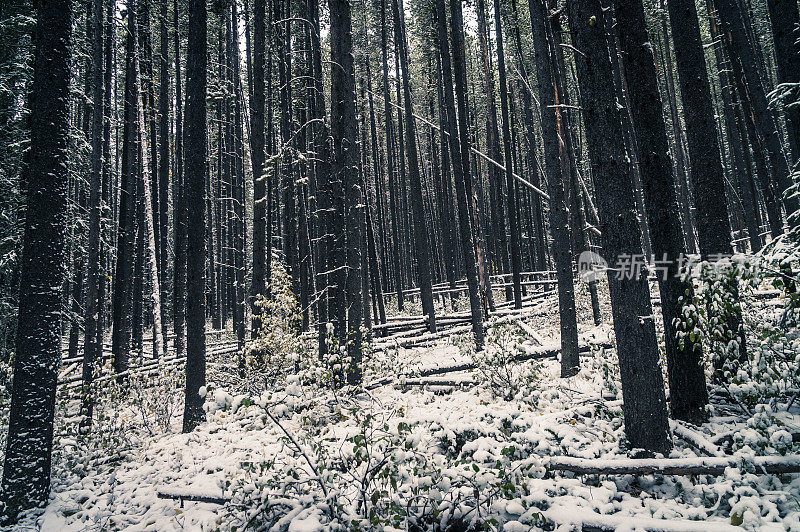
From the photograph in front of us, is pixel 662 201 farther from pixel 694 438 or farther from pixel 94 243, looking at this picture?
pixel 94 243

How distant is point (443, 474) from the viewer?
368cm

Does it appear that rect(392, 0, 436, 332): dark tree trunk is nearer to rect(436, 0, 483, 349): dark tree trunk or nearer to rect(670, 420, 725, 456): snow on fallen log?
rect(436, 0, 483, 349): dark tree trunk

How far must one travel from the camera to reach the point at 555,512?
3.34 m

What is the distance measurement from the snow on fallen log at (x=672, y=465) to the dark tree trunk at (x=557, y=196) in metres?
4.03

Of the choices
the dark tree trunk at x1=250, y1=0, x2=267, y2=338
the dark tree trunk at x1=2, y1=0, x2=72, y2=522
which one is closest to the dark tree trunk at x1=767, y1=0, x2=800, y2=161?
the dark tree trunk at x1=2, y1=0, x2=72, y2=522

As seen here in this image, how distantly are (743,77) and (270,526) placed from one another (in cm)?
1807

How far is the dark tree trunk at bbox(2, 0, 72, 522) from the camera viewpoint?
486 centimetres

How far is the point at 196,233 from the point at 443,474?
20.1ft

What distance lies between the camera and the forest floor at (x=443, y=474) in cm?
339

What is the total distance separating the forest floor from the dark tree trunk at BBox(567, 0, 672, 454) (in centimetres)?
40

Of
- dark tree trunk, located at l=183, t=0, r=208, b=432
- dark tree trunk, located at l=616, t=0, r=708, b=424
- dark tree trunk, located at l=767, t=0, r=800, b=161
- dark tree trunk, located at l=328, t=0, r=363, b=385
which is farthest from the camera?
dark tree trunk, located at l=328, t=0, r=363, b=385

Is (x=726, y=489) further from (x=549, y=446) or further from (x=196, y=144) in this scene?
(x=196, y=144)

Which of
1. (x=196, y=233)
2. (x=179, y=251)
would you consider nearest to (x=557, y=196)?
(x=196, y=233)

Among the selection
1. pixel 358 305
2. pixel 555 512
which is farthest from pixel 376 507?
pixel 358 305
